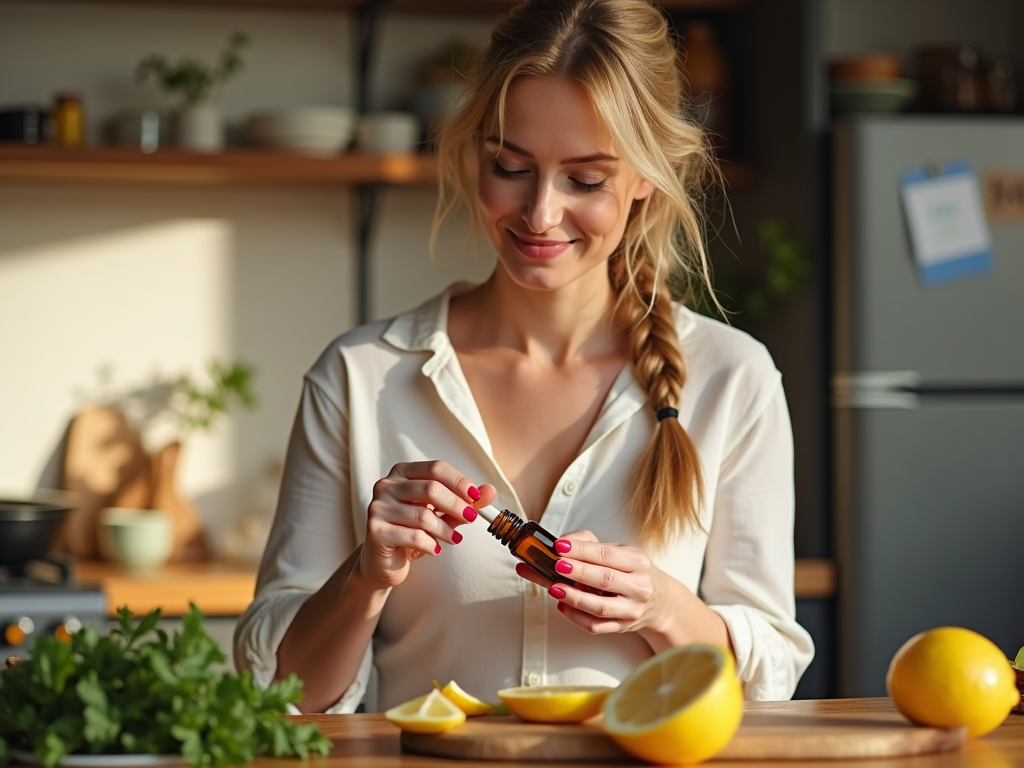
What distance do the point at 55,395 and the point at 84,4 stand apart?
961 millimetres

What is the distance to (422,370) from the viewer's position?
1.78 m

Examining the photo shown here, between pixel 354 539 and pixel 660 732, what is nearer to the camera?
pixel 660 732

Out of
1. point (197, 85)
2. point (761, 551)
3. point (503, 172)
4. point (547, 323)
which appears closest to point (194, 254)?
point (197, 85)

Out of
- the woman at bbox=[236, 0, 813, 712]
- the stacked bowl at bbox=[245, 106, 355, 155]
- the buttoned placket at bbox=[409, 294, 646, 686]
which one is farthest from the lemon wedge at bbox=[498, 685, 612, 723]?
the stacked bowl at bbox=[245, 106, 355, 155]

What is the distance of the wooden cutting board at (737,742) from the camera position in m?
1.08

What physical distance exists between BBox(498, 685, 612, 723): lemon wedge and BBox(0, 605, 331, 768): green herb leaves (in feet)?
0.68

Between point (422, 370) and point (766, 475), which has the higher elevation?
point (422, 370)

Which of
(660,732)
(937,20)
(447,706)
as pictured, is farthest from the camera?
(937,20)

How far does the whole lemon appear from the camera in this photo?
1118mm

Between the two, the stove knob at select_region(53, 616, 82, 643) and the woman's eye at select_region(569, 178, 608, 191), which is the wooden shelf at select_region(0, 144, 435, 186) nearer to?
the stove knob at select_region(53, 616, 82, 643)

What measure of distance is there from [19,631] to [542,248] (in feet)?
5.25

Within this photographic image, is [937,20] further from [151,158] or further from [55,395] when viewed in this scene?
[55,395]

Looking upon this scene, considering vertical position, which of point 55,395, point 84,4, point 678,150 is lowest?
point 55,395

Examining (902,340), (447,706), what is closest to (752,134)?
(902,340)
